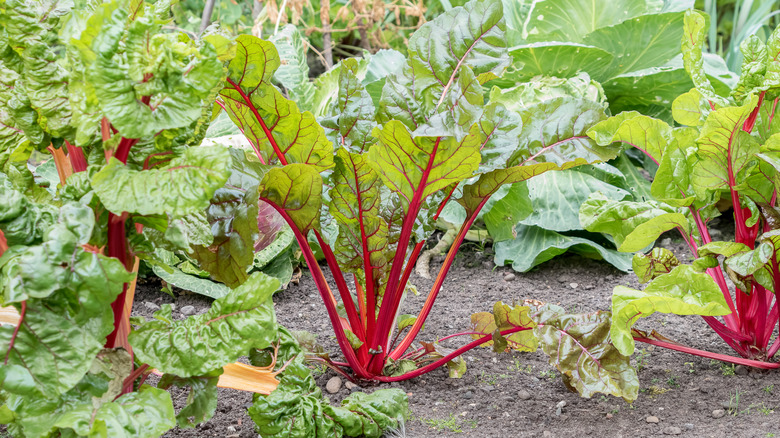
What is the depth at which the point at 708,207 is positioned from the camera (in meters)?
1.46

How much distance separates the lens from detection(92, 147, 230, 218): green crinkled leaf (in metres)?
0.85

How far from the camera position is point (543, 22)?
8.70 ft

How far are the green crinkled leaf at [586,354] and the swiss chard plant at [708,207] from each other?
0.21ft

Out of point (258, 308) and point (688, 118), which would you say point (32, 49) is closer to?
point (258, 308)

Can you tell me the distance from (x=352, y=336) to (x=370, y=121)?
47 cm

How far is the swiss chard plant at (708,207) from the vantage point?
4.01 feet

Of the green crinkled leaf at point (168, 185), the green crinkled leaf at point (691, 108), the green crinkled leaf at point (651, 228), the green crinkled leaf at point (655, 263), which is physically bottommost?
the green crinkled leaf at point (655, 263)

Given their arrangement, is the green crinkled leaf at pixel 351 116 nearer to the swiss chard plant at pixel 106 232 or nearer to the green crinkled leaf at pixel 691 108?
the swiss chard plant at pixel 106 232

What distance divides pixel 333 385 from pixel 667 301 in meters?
0.72

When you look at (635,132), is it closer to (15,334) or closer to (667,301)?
(667,301)

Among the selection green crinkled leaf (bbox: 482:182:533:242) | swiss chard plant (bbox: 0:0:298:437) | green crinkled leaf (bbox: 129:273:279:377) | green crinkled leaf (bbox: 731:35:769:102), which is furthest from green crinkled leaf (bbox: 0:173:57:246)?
green crinkled leaf (bbox: 482:182:533:242)

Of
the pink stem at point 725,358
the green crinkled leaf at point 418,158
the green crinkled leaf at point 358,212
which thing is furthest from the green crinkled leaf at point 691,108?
the green crinkled leaf at point 358,212

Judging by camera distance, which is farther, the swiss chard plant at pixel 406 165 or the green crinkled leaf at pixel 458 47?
the green crinkled leaf at pixel 458 47

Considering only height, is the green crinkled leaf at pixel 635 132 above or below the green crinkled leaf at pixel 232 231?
above
